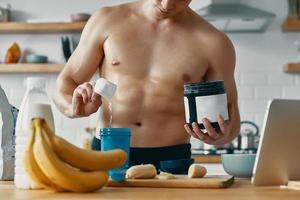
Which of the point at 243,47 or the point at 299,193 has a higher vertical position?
the point at 243,47

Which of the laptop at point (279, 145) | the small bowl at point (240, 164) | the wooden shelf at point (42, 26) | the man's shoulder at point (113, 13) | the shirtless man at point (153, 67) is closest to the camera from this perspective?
the laptop at point (279, 145)

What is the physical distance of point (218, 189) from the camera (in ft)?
4.19

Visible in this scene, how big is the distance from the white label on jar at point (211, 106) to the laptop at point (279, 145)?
0.53 ft

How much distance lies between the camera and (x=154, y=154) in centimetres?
207

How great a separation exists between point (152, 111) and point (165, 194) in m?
0.99

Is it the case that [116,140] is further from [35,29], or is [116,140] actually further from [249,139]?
[35,29]

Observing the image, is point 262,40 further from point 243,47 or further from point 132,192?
point 132,192

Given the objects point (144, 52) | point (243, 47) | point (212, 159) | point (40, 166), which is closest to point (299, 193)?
point (40, 166)

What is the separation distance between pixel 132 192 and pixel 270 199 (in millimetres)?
277

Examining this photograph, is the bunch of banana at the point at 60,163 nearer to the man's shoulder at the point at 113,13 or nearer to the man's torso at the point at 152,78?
the man's torso at the point at 152,78

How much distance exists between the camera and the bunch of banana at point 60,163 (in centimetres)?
111

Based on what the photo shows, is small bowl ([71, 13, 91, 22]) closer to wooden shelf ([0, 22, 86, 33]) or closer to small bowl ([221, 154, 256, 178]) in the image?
wooden shelf ([0, 22, 86, 33])

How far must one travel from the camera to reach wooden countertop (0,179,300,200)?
1.09m

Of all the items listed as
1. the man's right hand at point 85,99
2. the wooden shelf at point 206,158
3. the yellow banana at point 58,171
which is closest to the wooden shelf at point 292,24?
the wooden shelf at point 206,158
